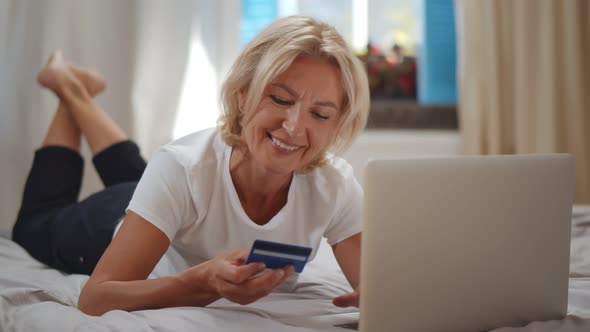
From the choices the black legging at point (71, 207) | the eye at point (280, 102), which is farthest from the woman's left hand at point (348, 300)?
the black legging at point (71, 207)

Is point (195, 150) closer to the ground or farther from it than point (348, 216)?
farther from it

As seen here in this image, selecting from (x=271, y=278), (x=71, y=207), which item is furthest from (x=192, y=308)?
(x=71, y=207)

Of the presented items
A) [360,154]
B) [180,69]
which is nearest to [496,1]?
[360,154]

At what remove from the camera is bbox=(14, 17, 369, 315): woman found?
119 cm

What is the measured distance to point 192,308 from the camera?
116cm

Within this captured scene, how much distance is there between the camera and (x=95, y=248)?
1796mm

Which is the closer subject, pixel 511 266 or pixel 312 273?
pixel 511 266

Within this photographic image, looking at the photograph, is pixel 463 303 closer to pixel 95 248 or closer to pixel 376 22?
pixel 95 248

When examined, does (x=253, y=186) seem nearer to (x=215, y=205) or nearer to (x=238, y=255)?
(x=215, y=205)

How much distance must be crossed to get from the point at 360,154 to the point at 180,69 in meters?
1.02

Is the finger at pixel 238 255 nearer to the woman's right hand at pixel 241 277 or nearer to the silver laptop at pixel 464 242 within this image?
the woman's right hand at pixel 241 277

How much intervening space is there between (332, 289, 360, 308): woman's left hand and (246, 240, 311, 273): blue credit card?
0.27 m

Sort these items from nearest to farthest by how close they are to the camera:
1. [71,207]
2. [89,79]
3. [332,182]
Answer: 1. [332,182]
2. [71,207]
3. [89,79]

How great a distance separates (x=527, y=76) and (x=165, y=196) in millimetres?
2561
